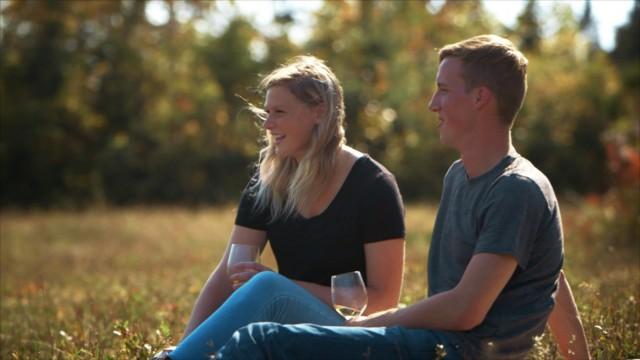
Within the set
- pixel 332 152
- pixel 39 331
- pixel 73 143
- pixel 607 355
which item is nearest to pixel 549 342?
pixel 607 355

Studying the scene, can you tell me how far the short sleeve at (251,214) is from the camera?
16.5 ft

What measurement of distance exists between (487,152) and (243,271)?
135 cm

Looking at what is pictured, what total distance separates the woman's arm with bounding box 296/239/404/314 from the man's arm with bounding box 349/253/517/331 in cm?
115

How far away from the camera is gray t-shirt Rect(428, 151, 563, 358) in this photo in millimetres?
3324

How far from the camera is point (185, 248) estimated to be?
1608cm

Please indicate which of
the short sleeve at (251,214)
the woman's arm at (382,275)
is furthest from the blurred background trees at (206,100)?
the woman's arm at (382,275)

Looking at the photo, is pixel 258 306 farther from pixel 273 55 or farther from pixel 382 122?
pixel 273 55

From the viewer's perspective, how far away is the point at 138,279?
10.2m

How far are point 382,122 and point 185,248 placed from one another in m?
15.1

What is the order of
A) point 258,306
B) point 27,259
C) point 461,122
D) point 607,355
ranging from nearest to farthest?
point 461,122
point 258,306
point 607,355
point 27,259

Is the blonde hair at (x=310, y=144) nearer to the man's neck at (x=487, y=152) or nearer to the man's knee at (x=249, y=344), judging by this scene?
the man's neck at (x=487, y=152)

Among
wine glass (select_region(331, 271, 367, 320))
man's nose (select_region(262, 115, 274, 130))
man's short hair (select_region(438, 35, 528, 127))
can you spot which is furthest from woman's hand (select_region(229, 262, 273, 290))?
man's short hair (select_region(438, 35, 528, 127))

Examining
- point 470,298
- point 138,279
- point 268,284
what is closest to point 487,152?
point 470,298

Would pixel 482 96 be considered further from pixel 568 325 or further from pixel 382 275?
pixel 382 275
